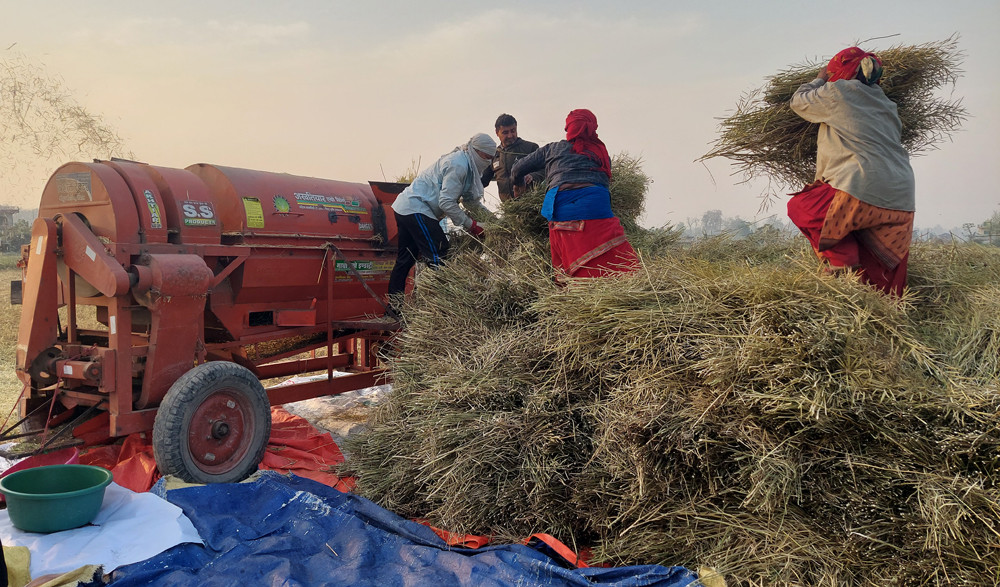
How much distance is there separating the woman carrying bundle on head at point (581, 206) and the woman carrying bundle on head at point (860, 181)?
1249mm

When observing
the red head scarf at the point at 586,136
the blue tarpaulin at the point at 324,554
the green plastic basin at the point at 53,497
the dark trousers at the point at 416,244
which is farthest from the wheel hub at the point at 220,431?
the red head scarf at the point at 586,136

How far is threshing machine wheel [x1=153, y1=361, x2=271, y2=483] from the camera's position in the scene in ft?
13.8

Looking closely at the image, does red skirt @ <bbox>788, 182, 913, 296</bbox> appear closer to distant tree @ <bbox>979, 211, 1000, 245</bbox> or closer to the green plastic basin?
distant tree @ <bbox>979, 211, 1000, 245</bbox>

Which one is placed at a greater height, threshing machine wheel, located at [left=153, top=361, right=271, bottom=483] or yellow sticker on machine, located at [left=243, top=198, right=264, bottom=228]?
yellow sticker on machine, located at [left=243, top=198, right=264, bottom=228]

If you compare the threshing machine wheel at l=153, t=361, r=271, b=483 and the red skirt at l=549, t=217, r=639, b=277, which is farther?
the red skirt at l=549, t=217, r=639, b=277

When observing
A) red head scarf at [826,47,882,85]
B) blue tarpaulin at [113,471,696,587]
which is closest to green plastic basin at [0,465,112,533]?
blue tarpaulin at [113,471,696,587]

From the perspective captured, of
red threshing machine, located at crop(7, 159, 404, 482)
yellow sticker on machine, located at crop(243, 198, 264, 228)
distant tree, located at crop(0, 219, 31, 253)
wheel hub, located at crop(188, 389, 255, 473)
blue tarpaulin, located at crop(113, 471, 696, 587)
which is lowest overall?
blue tarpaulin, located at crop(113, 471, 696, 587)

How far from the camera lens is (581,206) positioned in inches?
183

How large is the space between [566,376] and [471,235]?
226 centimetres

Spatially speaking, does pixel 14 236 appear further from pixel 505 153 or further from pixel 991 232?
pixel 991 232

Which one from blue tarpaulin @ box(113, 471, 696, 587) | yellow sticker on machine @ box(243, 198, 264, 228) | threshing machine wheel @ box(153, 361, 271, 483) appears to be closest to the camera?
blue tarpaulin @ box(113, 471, 696, 587)

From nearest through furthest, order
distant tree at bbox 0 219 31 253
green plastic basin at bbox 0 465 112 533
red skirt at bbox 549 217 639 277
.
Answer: green plastic basin at bbox 0 465 112 533
red skirt at bbox 549 217 639 277
distant tree at bbox 0 219 31 253

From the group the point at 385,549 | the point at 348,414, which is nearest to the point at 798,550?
the point at 385,549

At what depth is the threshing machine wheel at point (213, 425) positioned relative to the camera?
13.8 feet
